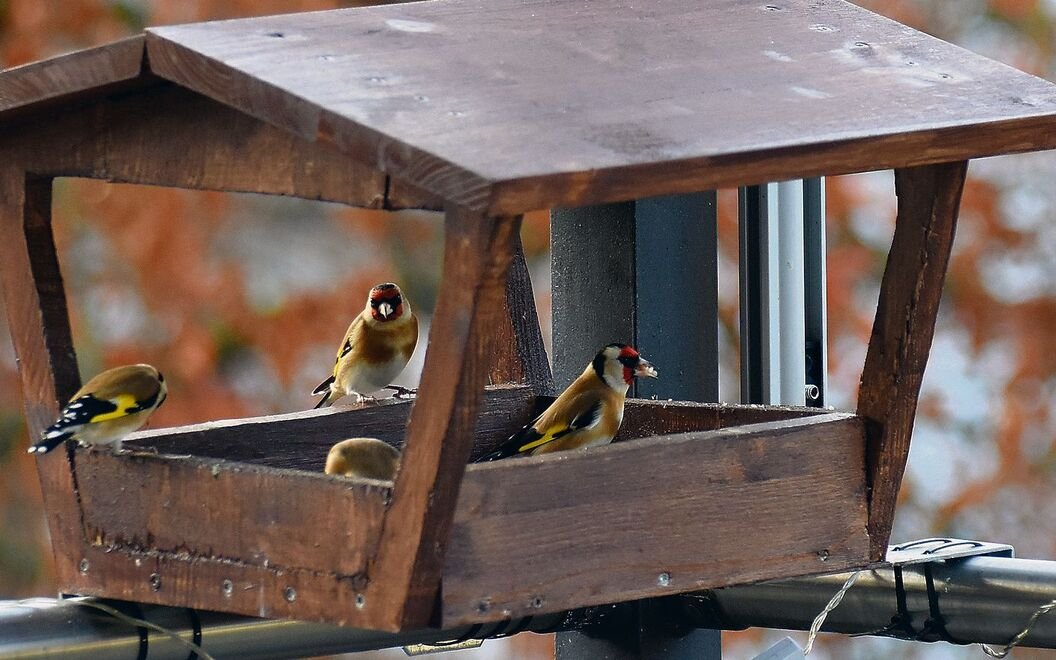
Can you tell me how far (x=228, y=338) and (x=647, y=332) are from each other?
9.81ft

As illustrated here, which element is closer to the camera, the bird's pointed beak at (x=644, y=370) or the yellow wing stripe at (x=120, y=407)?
the yellow wing stripe at (x=120, y=407)

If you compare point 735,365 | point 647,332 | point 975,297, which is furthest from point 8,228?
point 975,297

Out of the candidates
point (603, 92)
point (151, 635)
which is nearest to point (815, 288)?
point (603, 92)

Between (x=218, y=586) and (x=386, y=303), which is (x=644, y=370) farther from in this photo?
(x=218, y=586)

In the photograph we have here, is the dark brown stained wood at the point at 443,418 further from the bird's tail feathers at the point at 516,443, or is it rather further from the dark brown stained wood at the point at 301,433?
the bird's tail feathers at the point at 516,443

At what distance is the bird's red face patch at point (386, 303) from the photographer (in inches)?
139

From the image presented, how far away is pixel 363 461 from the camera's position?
2.50m

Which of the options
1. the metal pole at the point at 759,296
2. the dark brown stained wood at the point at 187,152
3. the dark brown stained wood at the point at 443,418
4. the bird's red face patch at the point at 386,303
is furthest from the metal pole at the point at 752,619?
the bird's red face patch at the point at 386,303

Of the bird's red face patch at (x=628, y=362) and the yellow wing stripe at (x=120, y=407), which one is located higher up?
the yellow wing stripe at (x=120, y=407)

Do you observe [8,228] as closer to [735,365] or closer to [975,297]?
[735,365]

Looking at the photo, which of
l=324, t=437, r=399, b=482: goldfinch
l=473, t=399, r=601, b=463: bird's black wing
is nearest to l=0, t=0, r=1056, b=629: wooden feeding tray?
l=324, t=437, r=399, b=482: goldfinch

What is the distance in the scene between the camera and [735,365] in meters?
6.20

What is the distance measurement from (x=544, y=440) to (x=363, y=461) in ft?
1.86

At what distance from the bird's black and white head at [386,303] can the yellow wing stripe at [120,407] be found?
2.69 feet
